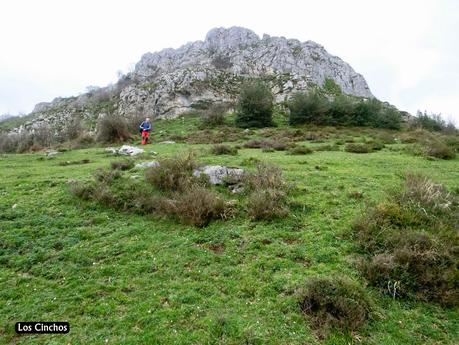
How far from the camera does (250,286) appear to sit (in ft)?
22.7

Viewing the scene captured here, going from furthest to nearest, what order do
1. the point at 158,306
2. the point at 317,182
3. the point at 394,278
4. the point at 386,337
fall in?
the point at 317,182
the point at 394,278
the point at 158,306
the point at 386,337

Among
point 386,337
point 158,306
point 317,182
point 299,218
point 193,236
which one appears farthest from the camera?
point 317,182

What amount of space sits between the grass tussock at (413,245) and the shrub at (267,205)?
2295 mm

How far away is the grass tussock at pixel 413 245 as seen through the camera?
669 centimetres

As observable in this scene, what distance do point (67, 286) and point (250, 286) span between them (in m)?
4.05

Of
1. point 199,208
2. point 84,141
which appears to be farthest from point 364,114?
point 199,208

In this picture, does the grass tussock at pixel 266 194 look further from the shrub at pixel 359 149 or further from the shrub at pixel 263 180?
the shrub at pixel 359 149

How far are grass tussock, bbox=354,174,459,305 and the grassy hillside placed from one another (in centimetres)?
31

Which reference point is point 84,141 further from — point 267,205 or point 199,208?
point 267,205

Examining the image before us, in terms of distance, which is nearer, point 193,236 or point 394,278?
point 394,278

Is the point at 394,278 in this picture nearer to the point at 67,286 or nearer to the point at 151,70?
the point at 67,286

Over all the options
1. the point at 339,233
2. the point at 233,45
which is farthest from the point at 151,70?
the point at 339,233

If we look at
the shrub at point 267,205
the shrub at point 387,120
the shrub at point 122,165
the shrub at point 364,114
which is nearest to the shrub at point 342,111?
the shrub at point 364,114

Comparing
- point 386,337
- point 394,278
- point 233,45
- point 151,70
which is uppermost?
point 233,45
